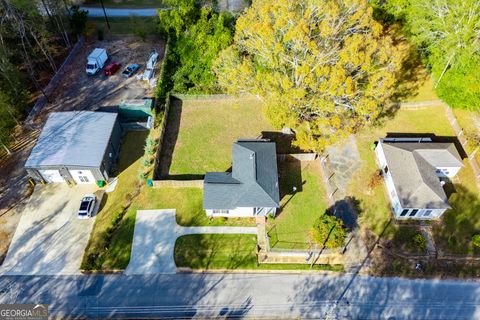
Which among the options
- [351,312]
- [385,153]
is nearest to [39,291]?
[351,312]

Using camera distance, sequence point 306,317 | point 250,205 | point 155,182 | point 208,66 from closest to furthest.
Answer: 1. point 306,317
2. point 250,205
3. point 155,182
4. point 208,66

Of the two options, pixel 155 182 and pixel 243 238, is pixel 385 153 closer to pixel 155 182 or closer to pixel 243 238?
pixel 243 238

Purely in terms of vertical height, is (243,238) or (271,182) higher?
(271,182)

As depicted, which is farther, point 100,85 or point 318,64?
point 100,85

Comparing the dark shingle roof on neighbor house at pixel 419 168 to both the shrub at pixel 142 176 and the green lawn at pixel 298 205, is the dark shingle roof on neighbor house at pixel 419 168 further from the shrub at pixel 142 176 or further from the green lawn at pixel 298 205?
the shrub at pixel 142 176

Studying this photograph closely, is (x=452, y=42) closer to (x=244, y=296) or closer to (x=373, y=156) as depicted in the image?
(x=373, y=156)

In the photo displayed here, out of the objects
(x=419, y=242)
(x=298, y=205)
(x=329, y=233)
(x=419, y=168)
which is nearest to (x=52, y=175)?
(x=298, y=205)
